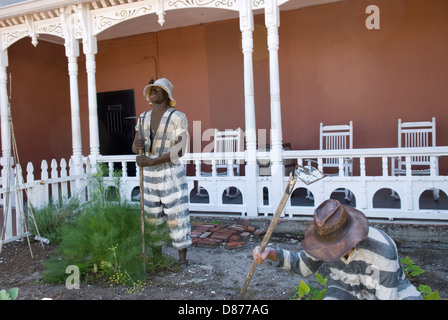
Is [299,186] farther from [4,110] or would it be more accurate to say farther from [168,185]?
[4,110]

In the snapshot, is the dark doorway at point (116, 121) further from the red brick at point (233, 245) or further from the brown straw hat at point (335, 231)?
the brown straw hat at point (335, 231)

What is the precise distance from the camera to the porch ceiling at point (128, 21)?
6.38 metres

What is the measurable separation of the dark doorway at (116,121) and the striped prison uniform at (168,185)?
16.3 feet

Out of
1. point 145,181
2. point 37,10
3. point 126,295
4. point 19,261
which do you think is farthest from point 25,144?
point 126,295

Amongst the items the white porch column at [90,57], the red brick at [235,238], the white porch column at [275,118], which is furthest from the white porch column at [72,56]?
the white porch column at [275,118]

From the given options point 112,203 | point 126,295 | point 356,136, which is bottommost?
point 126,295

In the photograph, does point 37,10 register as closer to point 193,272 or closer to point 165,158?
point 165,158

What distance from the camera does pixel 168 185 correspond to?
3.85 meters

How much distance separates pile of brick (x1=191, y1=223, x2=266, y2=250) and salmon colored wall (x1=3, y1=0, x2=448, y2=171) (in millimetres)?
2662

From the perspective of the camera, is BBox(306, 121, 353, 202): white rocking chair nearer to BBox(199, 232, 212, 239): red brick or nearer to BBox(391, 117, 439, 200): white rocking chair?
BBox(391, 117, 439, 200): white rocking chair

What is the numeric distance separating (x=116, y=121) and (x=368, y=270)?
757cm

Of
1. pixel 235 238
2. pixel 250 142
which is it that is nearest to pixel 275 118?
pixel 250 142

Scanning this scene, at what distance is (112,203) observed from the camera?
4.40 m

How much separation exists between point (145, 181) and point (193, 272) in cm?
104
